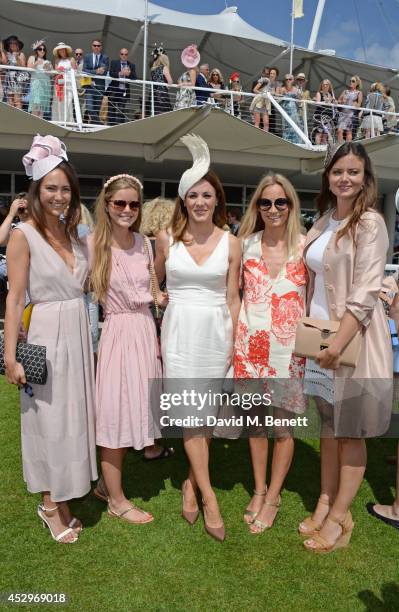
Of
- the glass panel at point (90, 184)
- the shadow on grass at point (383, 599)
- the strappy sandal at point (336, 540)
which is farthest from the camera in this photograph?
the glass panel at point (90, 184)

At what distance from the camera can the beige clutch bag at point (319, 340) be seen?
2312mm

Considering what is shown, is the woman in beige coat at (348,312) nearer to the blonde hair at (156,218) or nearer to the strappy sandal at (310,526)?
the strappy sandal at (310,526)

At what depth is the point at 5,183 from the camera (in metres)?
14.1

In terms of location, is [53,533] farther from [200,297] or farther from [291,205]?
[291,205]

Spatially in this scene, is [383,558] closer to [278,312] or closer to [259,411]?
[259,411]

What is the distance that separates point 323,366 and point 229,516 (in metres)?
1.18

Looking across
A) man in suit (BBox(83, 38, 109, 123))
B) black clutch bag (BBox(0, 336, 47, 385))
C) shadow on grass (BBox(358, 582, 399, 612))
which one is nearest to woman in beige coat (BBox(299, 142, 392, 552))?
shadow on grass (BBox(358, 582, 399, 612))

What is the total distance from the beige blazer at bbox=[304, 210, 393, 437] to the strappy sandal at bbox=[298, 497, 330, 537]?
65 centimetres

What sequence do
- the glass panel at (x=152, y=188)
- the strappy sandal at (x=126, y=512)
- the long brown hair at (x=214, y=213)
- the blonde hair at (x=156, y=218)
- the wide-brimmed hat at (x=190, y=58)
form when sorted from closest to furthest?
the long brown hair at (x=214, y=213) < the strappy sandal at (x=126, y=512) < the blonde hair at (x=156, y=218) < the wide-brimmed hat at (x=190, y=58) < the glass panel at (x=152, y=188)

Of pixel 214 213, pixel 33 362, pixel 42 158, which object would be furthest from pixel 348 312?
pixel 42 158

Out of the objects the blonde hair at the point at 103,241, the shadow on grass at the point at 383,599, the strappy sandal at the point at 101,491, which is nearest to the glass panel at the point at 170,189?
the blonde hair at the point at 103,241

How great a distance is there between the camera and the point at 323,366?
2.36 m

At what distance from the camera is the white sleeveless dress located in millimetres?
2662

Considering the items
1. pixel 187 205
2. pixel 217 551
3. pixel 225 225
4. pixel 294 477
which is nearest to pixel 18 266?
pixel 187 205
